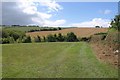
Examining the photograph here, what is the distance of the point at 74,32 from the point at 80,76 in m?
67.3

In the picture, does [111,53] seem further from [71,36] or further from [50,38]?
[71,36]

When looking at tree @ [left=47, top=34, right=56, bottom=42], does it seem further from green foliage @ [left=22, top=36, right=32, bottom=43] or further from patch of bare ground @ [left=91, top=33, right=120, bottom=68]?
patch of bare ground @ [left=91, top=33, right=120, bottom=68]

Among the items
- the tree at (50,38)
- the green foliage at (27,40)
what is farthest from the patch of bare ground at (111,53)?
the green foliage at (27,40)

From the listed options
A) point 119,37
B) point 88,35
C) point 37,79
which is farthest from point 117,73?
point 88,35

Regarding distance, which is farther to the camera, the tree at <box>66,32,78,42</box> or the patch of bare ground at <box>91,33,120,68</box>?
the tree at <box>66,32,78,42</box>

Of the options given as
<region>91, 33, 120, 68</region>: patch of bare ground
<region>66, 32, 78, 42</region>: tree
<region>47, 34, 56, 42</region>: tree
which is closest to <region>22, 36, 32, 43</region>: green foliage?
<region>47, 34, 56, 42</region>: tree

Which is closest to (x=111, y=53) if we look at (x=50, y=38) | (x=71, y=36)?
(x=50, y=38)

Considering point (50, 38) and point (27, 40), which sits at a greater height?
point (50, 38)

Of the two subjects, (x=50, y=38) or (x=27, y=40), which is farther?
(x=50, y=38)

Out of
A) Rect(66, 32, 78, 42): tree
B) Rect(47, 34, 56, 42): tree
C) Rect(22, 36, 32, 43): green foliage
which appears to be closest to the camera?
Rect(22, 36, 32, 43): green foliage

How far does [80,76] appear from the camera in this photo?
40.9 feet

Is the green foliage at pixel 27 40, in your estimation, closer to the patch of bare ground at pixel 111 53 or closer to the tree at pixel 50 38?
the tree at pixel 50 38

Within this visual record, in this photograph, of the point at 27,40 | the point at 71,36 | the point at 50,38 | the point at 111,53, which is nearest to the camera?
the point at 111,53

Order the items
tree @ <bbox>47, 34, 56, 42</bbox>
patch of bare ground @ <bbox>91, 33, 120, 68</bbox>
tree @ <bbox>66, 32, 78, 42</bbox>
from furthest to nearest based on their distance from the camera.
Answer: tree @ <bbox>66, 32, 78, 42</bbox>, tree @ <bbox>47, 34, 56, 42</bbox>, patch of bare ground @ <bbox>91, 33, 120, 68</bbox>
